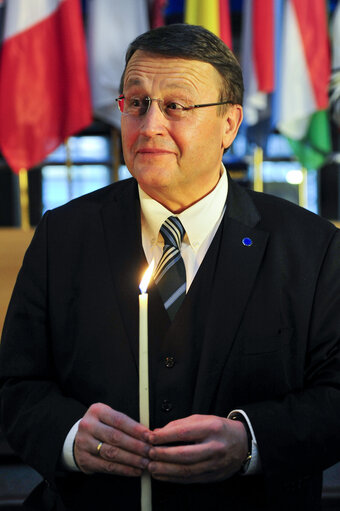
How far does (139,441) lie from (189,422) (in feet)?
0.33

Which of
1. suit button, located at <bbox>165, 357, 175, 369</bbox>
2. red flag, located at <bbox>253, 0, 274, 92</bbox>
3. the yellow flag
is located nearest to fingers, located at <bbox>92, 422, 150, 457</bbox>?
suit button, located at <bbox>165, 357, 175, 369</bbox>

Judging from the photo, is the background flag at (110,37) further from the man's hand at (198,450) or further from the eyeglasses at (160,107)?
the man's hand at (198,450)

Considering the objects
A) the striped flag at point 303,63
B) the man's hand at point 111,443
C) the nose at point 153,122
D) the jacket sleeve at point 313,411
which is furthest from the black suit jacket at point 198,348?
the striped flag at point 303,63

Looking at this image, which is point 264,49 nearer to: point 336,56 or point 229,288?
point 336,56

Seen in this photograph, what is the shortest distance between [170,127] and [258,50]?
3.09m

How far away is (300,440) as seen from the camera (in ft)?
4.51

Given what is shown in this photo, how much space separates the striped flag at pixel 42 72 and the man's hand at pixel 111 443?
3.12m

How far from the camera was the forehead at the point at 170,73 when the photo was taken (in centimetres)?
143

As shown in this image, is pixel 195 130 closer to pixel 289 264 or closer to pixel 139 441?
pixel 289 264

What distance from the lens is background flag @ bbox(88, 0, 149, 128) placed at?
13.8 ft

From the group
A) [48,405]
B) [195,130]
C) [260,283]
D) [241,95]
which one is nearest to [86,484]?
[48,405]

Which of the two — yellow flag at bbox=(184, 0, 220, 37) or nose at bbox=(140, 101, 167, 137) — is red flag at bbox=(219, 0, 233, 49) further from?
nose at bbox=(140, 101, 167, 137)

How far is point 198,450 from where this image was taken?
123cm

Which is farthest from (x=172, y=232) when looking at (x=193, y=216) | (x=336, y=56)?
(x=336, y=56)
